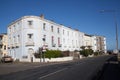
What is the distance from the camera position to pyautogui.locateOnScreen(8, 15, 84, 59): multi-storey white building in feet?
156

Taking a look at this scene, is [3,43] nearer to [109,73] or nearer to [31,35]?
[31,35]

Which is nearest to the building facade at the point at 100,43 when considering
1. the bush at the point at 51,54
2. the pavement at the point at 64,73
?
the bush at the point at 51,54

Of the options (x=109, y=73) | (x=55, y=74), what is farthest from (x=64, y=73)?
(x=109, y=73)

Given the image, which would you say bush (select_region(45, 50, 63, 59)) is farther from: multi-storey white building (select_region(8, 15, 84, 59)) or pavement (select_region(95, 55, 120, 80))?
pavement (select_region(95, 55, 120, 80))

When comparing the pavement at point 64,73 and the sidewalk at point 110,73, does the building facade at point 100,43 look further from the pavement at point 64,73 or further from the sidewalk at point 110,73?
the sidewalk at point 110,73

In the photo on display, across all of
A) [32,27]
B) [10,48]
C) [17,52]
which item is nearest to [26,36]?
[32,27]

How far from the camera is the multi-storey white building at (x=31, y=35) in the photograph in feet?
156

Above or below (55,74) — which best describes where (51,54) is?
above

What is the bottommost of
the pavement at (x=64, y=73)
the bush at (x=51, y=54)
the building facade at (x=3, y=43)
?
the pavement at (x=64, y=73)

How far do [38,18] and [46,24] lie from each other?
3939 mm

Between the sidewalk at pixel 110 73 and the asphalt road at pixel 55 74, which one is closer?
the sidewalk at pixel 110 73

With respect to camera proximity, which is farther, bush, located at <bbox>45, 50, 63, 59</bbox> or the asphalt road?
bush, located at <bbox>45, 50, 63, 59</bbox>

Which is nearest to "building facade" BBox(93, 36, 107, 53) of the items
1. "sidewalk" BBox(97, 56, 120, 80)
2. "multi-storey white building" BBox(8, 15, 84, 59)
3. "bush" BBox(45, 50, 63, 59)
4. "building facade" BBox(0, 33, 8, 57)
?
"multi-storey white building" BBox(8, 15, 84, 59)

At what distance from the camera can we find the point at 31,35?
47.8 meters
